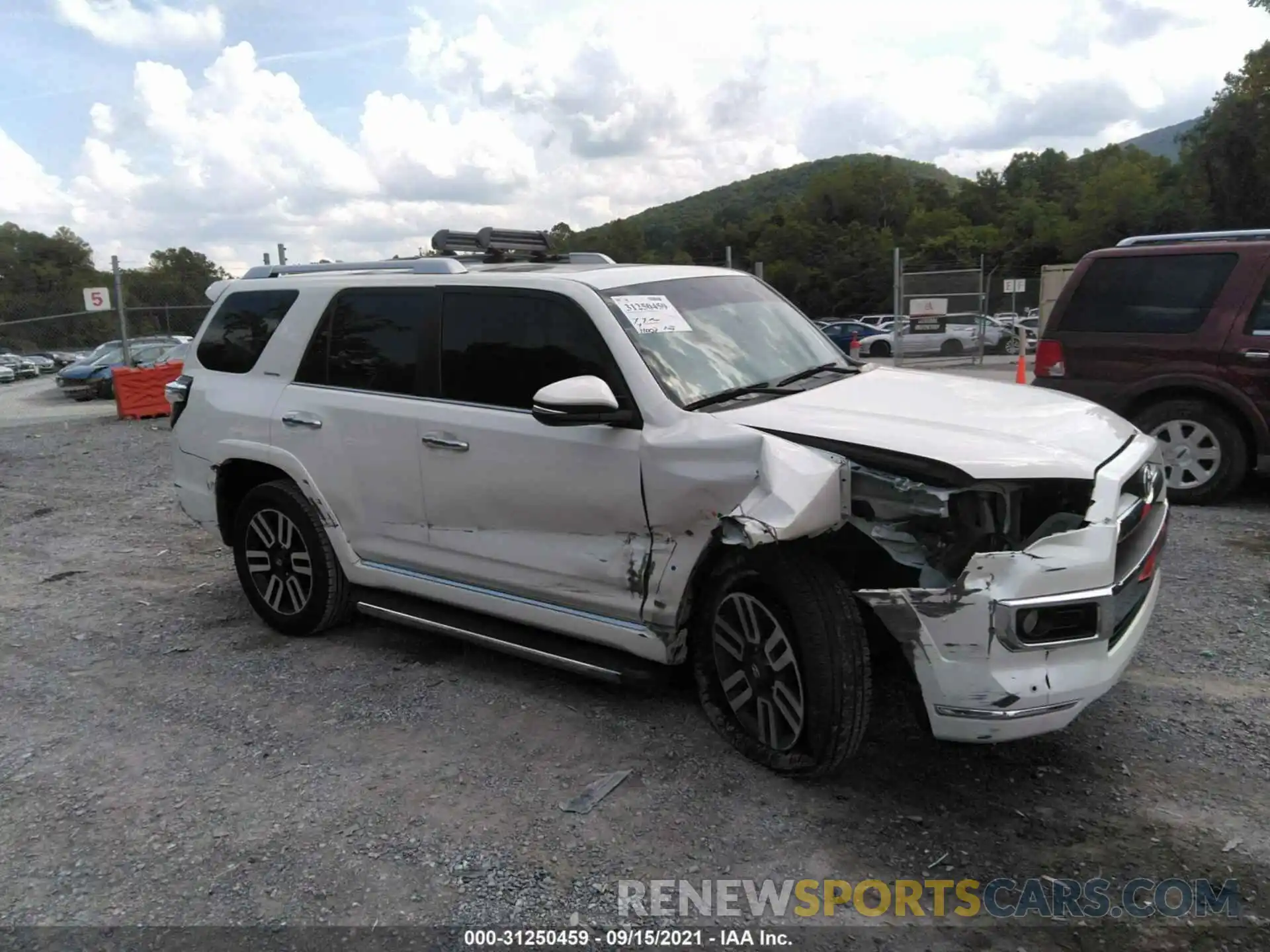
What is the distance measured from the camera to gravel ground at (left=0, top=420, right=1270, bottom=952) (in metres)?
2.80

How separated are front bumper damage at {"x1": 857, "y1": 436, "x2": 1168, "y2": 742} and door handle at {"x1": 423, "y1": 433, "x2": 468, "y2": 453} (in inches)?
74.1

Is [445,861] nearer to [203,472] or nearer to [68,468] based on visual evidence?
[203,472]

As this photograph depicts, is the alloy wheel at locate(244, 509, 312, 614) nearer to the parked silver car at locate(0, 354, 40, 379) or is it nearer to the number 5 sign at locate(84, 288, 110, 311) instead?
the number 5 sign at locate(84, 288, 110, 311)

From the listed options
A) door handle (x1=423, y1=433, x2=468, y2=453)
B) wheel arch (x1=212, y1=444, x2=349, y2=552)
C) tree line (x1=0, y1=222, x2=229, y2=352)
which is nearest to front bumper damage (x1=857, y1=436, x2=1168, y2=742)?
door handle (x1=423, y1=433, x2=468, y2=453)

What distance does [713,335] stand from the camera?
397 centimetres

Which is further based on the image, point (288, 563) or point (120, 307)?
point (120, 307)

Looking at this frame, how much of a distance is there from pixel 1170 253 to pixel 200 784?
6968mm

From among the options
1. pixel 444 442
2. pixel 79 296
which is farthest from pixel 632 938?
pixel 79 296

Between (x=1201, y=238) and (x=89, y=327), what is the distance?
1446 inches

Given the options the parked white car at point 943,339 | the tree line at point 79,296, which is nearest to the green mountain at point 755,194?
the tree line at point 79,296

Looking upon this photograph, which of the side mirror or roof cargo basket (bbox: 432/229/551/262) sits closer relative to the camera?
the side mirror

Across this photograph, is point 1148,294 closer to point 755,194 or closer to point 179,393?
point 179,393

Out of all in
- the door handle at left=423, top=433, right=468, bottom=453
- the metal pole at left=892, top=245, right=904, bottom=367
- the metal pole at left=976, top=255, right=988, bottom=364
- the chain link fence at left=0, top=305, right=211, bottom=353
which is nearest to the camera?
the door handle at left=423, top=433, right=468, bottom=453

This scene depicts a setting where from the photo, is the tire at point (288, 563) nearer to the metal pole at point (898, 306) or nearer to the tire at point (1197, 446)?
the tire at point (1197, 446)
